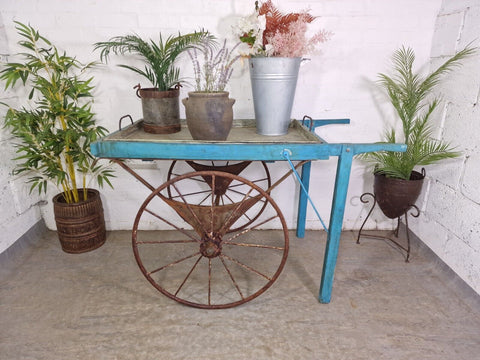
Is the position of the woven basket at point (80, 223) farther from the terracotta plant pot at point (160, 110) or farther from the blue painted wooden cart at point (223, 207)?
the terracotta plant pot at point (160, 110)

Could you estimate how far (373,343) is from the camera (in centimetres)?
144

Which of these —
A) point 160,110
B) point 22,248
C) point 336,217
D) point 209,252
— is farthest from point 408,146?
point 22,248

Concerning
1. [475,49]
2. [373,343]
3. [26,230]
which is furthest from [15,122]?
[475,49]

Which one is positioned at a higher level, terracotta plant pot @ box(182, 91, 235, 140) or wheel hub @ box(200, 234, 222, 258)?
terracotta plant pot @ box(182, 91, 235, 140)

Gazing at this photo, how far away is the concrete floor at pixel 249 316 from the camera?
1406 mm

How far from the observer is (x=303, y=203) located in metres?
2.25

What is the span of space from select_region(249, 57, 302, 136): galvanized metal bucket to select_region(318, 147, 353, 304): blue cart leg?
0.40 metres

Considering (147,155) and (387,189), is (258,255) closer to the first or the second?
(387,189)

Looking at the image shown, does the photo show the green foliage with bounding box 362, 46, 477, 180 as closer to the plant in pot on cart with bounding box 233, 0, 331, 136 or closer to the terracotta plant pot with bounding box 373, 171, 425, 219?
the terracotta plant pot with bounding box 373, 171, 425, 219

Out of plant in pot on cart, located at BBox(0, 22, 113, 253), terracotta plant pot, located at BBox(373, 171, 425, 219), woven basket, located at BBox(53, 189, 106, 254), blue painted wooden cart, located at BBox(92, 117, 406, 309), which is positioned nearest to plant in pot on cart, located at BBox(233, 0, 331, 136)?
blue painted wooden cart, located at BBox(92, 117, 406, 309)

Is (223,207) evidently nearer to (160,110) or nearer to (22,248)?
(160,110)

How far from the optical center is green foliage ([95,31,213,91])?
5.77 feet

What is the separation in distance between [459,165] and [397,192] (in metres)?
0.36

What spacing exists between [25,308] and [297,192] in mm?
1772
